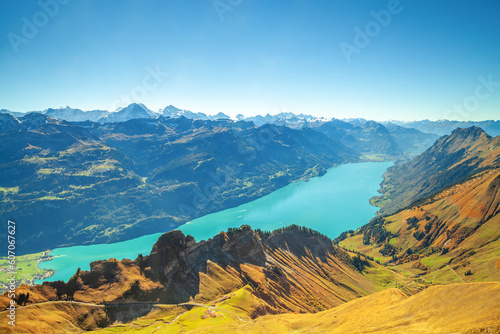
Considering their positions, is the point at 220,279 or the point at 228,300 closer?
the point at 228,300

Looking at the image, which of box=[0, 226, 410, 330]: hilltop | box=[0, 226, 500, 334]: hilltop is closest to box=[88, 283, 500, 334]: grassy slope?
box=[0, 226, 500, 334]: hilltop

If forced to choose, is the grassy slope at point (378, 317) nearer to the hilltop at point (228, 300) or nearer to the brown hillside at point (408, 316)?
the brown hillside at point (408, 316)

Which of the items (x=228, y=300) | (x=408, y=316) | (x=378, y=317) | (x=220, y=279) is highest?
(x=220, y=279)

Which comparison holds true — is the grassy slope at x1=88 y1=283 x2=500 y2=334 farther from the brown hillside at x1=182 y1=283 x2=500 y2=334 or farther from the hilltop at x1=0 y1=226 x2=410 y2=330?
the hilltop at x1=0 y1=226 x2=410 y2=330

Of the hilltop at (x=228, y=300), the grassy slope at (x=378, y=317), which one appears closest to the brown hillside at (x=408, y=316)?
the grassy slope at (x=378, y=317)

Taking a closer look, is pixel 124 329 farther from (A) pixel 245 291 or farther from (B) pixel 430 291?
(B) pixel 430 291

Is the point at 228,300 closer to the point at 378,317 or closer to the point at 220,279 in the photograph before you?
the point at 220,279

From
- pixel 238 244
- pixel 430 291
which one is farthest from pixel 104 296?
pixel 430 291

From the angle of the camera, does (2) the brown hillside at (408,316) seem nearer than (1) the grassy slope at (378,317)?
Yes

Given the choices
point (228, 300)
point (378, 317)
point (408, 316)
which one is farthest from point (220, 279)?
point (408, 316)

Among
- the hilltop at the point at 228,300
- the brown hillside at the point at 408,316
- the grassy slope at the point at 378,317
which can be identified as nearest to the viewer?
the brown hillside at the point at 408,316

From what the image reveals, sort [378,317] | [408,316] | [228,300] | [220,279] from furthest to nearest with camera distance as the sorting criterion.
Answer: [220,279], [228,300], [378,317], [408,316]
